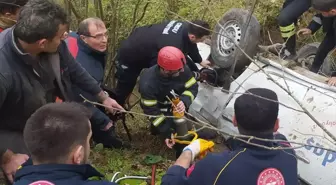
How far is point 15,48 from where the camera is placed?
2781 mm

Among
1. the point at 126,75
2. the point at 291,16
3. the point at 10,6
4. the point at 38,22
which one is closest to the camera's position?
the point at 38,22

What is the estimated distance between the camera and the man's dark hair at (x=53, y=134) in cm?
198

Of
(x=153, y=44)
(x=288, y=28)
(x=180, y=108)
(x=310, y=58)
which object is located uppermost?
(x=288, y=28)

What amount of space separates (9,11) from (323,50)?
3.19 meters

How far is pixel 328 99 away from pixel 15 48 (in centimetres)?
255

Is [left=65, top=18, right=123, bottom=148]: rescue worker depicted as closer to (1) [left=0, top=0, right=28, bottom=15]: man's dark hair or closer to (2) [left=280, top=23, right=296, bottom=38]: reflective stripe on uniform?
(1) [left=0, top=0, right=28, bottom=15]: man's dark hair

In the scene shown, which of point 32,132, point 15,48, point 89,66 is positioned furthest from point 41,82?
point 89,66

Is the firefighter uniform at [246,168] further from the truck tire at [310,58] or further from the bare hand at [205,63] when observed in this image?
the truck tire at [310,58]

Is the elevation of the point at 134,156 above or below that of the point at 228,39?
below

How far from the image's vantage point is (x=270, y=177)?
92.7 inches

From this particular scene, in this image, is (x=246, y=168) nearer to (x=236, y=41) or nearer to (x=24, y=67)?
(x=24, y=67)

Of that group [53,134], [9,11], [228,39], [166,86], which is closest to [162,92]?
[166,86]

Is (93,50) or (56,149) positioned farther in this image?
(93,50)

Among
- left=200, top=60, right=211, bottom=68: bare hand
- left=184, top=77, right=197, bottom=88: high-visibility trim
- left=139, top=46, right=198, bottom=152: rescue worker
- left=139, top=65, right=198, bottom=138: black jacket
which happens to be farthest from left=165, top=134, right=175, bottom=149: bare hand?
left=200, top=60, right=211, bottom=68: bare hand
